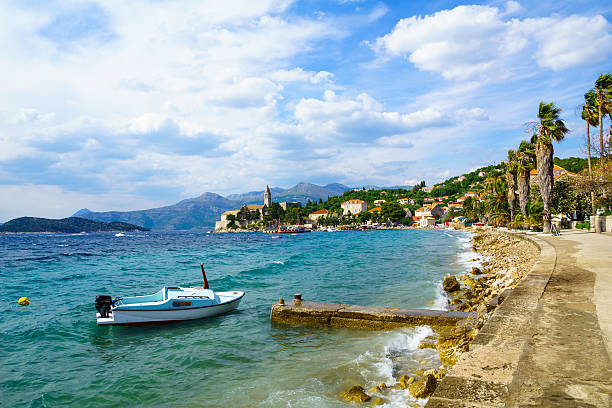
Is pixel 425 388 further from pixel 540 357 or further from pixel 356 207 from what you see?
pixel 356 207

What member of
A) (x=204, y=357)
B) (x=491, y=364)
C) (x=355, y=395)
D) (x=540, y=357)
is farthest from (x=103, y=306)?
(x=540, y=357)

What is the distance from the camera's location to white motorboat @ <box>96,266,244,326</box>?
42.0 ft

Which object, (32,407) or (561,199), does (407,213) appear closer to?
(561,199)

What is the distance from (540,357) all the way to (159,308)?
11999 millimetres

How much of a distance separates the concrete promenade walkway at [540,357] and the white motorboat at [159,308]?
406 inches

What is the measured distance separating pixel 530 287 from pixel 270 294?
12.3 meters

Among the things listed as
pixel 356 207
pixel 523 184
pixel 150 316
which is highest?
pixel 356 207

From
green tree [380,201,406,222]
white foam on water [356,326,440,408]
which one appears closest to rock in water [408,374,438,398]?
white foam on water [356,326,440,408]

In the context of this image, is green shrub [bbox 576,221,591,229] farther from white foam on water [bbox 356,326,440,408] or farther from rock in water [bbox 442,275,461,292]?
white foam on water [bbox 356,326,440,408]

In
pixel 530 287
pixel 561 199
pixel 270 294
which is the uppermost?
pixel 561 199

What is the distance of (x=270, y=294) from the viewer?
60.3 feet

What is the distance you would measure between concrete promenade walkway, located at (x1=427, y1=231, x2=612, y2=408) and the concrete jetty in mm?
2768

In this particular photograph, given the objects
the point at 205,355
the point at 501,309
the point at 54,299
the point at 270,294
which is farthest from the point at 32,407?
the point at 54,299

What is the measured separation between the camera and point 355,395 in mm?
6781
